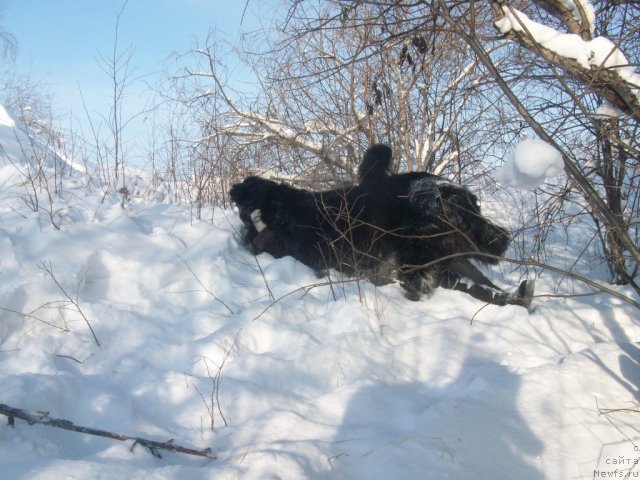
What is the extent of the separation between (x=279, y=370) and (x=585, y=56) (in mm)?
2154

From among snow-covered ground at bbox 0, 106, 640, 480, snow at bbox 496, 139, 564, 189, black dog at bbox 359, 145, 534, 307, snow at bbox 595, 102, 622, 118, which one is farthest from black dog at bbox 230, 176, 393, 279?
snow at bbox 496, 139, 564, 189

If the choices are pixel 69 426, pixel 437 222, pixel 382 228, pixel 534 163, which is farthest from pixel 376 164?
pixel 69 426

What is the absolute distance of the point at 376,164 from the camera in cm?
459

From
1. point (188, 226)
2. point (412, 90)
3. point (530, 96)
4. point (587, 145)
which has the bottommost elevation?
point (188, 226)

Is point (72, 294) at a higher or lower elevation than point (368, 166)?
lower

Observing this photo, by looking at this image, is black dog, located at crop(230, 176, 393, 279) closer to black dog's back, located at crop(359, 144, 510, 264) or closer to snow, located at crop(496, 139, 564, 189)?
black dog's back, located at crop(359, 144, 510, 264)

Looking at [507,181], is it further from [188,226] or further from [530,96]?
[188,226]

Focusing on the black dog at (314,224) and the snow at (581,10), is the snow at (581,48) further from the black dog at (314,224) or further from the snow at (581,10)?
the black dog at (314,224)

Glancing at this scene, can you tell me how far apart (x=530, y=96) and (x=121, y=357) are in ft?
11.4

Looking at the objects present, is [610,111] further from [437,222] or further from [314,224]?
[314,224]

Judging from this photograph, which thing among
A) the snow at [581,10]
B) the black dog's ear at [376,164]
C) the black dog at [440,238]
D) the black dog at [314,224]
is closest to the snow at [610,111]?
the snow at [581,10]

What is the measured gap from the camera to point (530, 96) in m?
3.74

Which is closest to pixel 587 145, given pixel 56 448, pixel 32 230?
pixel 56 448

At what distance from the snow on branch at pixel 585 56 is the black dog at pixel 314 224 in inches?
79.3
